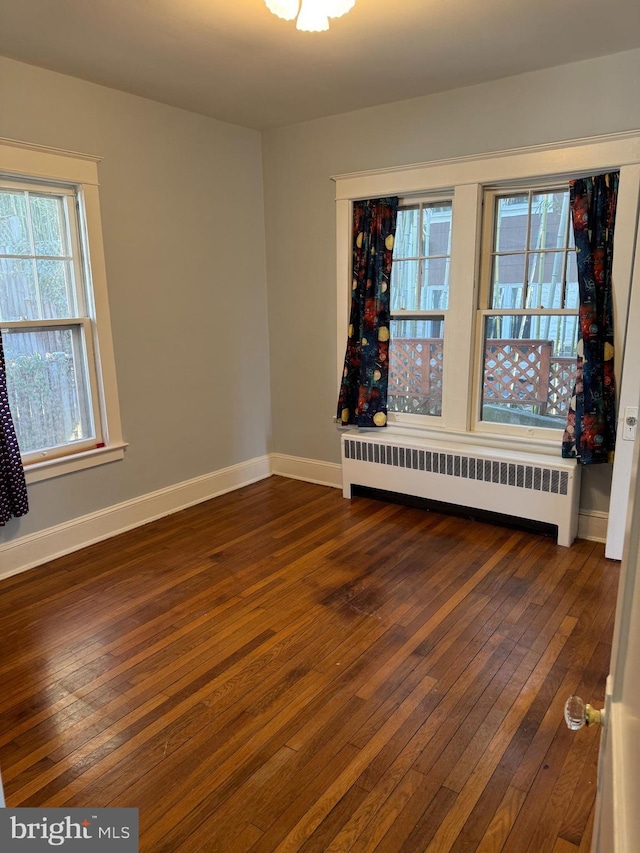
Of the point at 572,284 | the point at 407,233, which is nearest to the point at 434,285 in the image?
the point at 407,233

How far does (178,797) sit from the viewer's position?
5.97 ft

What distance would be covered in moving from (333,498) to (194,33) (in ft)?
9.98

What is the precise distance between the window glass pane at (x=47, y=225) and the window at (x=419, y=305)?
7.21 feet

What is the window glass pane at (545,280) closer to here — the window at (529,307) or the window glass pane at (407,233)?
the window at (529,307)

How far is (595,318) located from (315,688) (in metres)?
2.52

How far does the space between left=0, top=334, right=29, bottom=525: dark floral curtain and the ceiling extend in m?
1.57

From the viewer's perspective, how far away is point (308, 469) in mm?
4832

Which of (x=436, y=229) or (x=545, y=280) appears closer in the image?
(x=545, y=280)

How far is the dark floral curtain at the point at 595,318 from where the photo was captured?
10.7 ft

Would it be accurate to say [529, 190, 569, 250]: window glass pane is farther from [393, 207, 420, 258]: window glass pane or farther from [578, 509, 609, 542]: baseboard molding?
[578, 509, 609, 542]: baseboard molding

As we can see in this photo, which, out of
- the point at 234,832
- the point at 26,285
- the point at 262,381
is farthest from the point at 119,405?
the point at 234,832

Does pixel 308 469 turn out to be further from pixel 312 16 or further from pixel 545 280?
pixel 312 16

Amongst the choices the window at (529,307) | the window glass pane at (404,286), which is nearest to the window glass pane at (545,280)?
the window at (529,307)

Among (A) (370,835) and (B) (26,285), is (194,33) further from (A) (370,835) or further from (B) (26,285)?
(A) (370,835)
